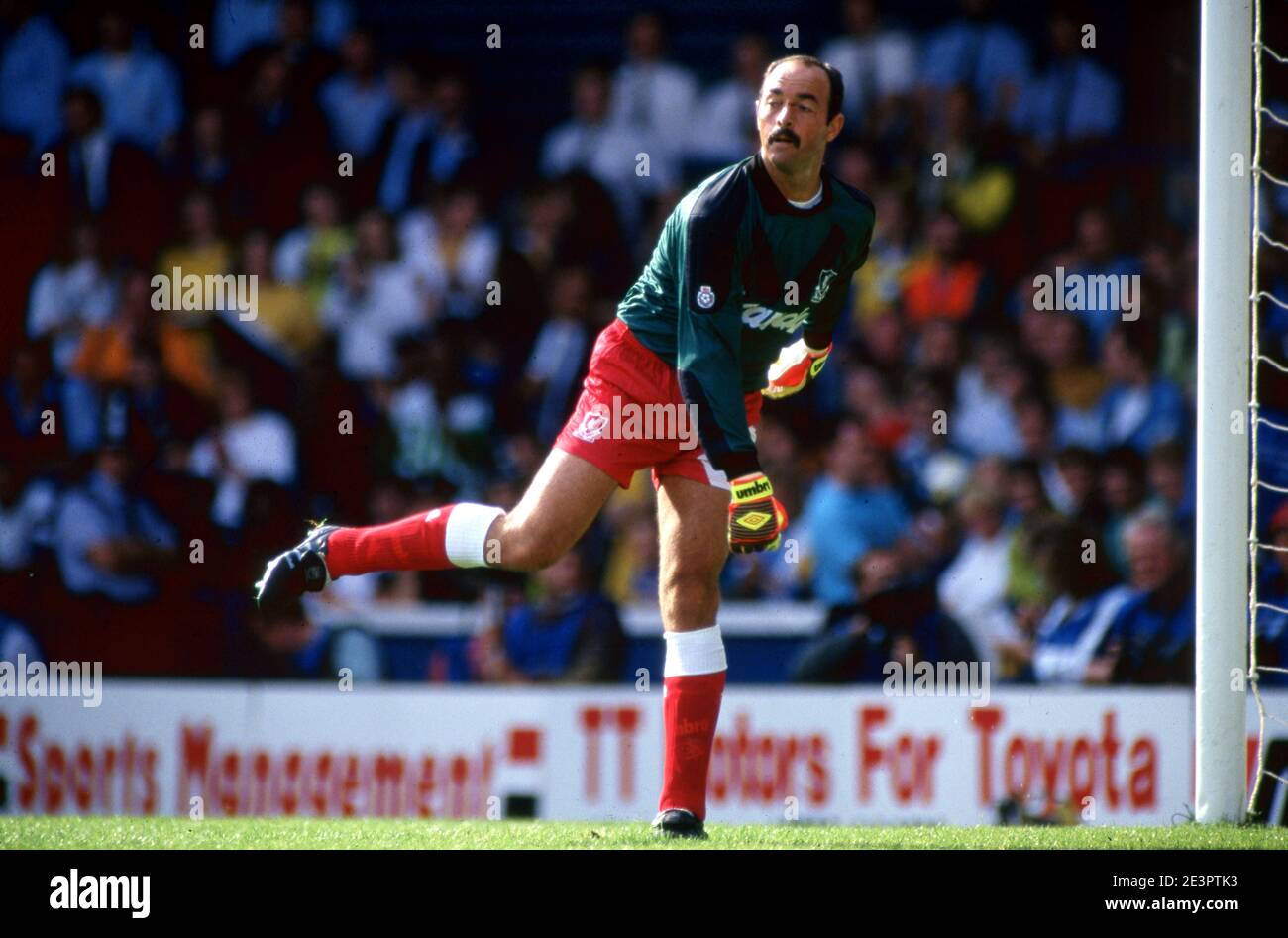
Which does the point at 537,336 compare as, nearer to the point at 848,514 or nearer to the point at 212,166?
the point at 848,514

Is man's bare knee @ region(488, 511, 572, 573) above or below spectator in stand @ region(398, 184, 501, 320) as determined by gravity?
below

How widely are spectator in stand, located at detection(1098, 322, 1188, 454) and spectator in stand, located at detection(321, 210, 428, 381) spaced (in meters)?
3.89

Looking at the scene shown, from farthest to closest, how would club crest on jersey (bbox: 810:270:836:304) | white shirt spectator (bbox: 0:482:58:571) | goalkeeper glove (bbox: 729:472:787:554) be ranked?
1. white shirt spectator (bbox: 0:482:58:571)
2. club crest on jersey (bbox: 810:270:836:304)
3. goalkeeper glove (bbox: 729:472:787:554)

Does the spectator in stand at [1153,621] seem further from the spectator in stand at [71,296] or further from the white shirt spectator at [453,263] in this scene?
the spectator in stand at [71,296]

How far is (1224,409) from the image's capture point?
5.41 m

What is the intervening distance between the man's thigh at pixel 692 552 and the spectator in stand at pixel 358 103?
636 cm

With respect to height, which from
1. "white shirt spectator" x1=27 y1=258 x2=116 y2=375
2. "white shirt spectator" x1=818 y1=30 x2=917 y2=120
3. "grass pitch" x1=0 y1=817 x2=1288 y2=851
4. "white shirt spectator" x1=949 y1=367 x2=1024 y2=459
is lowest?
"grass pitch" x1=0 y1=817 x2=1288 y2=851

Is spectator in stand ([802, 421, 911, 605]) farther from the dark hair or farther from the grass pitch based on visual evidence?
the dark hair

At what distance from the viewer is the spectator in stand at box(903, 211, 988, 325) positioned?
9805 mm

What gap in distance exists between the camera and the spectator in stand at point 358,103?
1059 centimetres

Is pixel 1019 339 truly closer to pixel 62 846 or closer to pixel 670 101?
pixel 670 101

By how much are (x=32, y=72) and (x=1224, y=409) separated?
806 centimetres

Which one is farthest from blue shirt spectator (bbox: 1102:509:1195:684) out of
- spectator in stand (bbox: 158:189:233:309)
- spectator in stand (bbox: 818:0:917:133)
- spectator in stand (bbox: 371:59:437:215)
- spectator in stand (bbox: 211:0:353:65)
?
spectator in stand (bbox: 211:0:353:65)

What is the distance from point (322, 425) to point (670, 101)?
2869 millimetres
